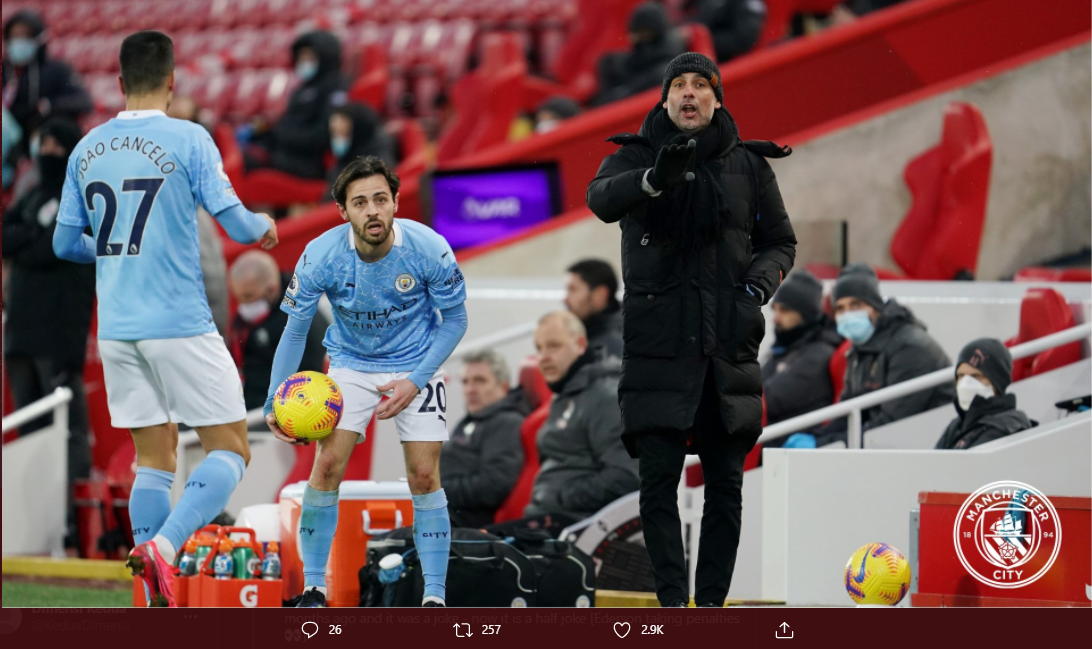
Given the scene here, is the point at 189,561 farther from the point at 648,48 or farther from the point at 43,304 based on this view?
the point at 648,48

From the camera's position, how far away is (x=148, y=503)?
5441 millimetres

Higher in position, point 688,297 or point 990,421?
point 688,297

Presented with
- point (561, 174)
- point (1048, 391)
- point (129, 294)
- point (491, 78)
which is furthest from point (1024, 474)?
point (491, 78)

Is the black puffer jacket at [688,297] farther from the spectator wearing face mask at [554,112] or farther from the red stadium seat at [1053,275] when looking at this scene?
the spectator wearing face mask at [554,112]

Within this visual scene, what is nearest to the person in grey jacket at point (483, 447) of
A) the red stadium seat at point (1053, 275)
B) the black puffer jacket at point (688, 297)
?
the black puffer jacket at point (688, 297)

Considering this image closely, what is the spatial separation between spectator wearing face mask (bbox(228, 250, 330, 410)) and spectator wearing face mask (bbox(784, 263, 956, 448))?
2.47 metres

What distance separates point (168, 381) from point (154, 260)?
0.41 m

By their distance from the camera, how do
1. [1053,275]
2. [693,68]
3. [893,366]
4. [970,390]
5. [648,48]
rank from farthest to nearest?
[648,48], [1053,275], [893,366], [970,390], [693,68]

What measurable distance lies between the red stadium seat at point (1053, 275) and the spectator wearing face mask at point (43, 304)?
5.26 metres

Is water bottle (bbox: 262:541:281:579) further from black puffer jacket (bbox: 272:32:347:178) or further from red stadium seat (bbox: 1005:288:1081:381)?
black puffer jacket (bbox: 272:32:347:178)

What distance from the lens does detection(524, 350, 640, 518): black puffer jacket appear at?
7.57 metres
